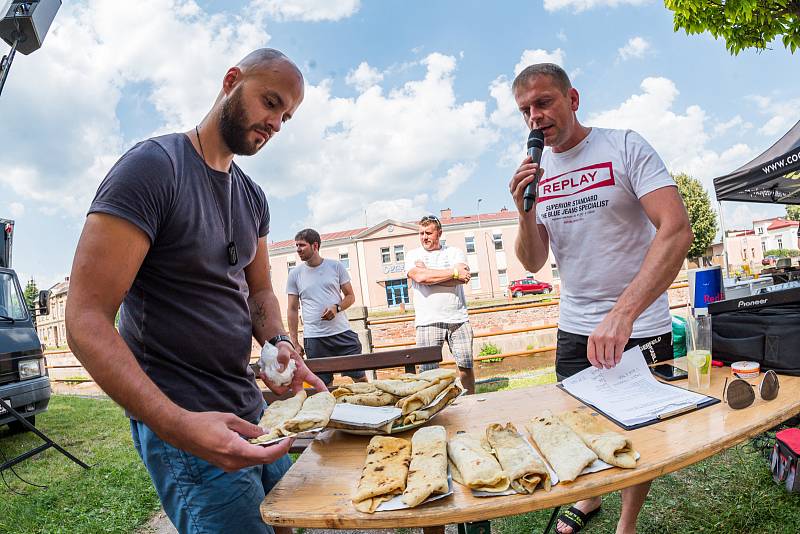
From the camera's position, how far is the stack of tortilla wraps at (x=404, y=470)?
46.1 inches

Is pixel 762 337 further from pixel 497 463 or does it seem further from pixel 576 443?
pixel 497 463

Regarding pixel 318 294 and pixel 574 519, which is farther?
pixel 318 294

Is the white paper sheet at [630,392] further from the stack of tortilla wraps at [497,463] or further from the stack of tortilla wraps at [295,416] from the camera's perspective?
the stack of tortilla wraps at [295,416]

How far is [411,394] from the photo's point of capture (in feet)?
5.99

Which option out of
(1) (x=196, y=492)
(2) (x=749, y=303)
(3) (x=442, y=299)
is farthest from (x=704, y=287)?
(3) (x=442, y=299)

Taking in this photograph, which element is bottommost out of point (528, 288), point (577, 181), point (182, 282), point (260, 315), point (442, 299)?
point (528, 288)

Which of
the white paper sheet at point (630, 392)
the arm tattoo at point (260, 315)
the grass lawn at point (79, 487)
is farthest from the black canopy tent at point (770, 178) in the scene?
the grass lawn at point (79, 487)

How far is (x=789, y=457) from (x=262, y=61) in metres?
3.52

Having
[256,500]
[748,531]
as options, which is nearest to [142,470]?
[256,500]

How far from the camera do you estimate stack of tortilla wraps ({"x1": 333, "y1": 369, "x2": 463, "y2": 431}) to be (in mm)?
1751

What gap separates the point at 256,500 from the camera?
4.84ft

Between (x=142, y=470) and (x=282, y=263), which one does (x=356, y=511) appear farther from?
(x=282, y=263)

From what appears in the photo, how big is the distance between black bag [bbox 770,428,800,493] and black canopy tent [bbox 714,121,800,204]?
4190 millimetres

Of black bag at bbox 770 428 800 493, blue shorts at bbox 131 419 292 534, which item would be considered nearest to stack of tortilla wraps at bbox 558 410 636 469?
blue shorts at bbox 131 419 292 534
